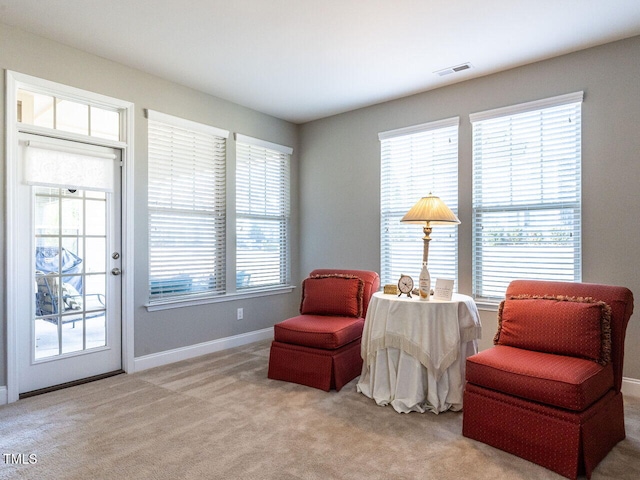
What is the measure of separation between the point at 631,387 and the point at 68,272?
4517 mm

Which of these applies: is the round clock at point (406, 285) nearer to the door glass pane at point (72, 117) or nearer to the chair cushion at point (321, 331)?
the chair cushion at point (321, 331)

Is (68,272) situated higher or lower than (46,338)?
higher

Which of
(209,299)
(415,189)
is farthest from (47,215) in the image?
(415,189)

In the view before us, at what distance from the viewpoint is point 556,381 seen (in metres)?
2.00

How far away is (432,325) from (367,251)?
1912 millimetres

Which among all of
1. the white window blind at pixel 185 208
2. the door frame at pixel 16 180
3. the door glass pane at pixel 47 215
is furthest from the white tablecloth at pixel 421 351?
the door glass pane at pixel 47 215

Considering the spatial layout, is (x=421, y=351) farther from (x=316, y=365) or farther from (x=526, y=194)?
(x=526, y=194)

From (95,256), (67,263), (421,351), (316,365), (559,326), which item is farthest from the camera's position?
(95,256)

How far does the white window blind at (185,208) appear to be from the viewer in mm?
3807

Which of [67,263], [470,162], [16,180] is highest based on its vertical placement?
[470,162]

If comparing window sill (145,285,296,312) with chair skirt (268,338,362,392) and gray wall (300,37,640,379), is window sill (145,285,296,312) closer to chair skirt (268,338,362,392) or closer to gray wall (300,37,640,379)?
gray wall (300,37,640,379)

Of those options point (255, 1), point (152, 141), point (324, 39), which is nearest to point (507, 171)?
point (324, 39)

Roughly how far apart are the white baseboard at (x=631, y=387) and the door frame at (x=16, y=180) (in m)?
4.05

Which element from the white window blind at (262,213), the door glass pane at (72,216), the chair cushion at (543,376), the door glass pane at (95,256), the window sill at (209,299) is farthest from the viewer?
the white window blind at (262,213)
